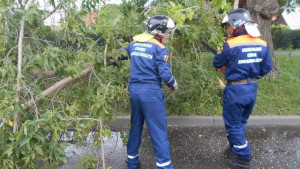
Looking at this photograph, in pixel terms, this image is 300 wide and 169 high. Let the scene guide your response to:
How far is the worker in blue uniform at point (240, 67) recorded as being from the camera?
3420 millimetres

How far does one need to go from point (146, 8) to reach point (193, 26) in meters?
0.63

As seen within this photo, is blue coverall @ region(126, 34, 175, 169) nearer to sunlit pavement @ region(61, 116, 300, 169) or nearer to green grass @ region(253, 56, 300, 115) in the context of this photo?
sunlit pavement @ region(61, 116, 300, 169)

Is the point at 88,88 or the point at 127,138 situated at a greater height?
the point at 88,88

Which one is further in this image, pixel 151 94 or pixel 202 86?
pixel 202 86

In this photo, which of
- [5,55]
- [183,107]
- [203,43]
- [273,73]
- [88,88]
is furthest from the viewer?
[273,73]

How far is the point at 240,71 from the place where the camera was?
345 centimetres

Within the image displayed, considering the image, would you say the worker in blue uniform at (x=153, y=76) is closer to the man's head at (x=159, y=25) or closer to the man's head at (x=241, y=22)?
the man's head at (x=159, y=25)

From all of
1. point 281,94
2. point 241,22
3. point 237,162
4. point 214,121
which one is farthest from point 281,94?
point 241,22

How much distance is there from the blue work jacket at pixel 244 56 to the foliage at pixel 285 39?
27.3 ft

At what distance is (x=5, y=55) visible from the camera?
2904 mm

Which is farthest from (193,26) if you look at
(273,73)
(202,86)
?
(273,73)

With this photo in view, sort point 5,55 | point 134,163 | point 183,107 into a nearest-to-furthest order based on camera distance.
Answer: point 5,55
point 134,163
point 183,107

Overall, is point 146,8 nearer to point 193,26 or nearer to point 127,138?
point 193,26

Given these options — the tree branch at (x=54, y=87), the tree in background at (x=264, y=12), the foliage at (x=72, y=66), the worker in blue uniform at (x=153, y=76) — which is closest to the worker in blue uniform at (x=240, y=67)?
the foliage at (x=72, y=66)
